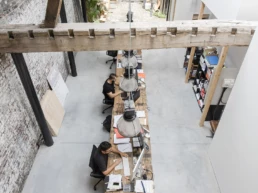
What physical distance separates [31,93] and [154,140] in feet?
10.0

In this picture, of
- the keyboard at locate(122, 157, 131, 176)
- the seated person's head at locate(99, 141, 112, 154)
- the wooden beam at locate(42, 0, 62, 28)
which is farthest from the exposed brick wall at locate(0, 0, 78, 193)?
the keyboard at locate(122, 157, 131, 176)

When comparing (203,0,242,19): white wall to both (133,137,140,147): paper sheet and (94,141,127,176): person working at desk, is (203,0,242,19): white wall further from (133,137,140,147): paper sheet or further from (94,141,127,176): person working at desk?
(94,141,127,176): person working at desk

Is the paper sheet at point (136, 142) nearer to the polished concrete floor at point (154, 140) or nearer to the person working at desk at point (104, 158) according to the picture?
the person working at desk at point (104, 158)

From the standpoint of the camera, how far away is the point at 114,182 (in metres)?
3.85

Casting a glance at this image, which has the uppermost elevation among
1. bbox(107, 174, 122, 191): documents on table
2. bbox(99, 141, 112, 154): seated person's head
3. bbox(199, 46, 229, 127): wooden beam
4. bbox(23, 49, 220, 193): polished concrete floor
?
bbox(199, 46, 229, 127): wooden beam

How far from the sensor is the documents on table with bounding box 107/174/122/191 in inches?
149

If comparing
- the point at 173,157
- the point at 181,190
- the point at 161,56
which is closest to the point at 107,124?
the point at 173,157

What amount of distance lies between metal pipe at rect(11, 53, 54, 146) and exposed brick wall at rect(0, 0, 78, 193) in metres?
0.20

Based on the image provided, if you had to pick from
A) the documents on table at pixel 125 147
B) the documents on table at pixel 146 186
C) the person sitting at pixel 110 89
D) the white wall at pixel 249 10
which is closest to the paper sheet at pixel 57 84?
the person sitting at pixel 110 89

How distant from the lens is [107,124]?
5488mm

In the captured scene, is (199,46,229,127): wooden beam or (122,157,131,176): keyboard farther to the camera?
(199,46,229,127): wooden beam

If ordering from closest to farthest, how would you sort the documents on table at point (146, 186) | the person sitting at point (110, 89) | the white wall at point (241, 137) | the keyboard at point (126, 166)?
the white wall at point (241, 137) < the documents on table at point (146, 186) < the keyboard at point (126, 166) < the person sitting at point (110, 89)

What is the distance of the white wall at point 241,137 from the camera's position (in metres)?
3.47

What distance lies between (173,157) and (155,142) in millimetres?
574
